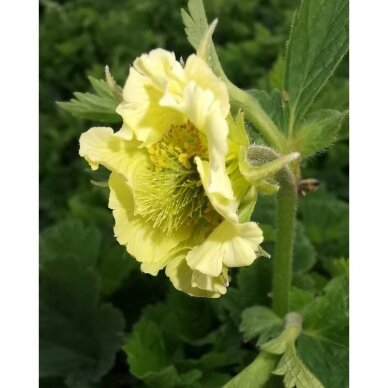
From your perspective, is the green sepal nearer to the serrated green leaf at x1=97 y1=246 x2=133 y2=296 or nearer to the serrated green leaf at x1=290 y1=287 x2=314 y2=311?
the serrated green leaf at x1=290 y1=287 x2=314 y2=311

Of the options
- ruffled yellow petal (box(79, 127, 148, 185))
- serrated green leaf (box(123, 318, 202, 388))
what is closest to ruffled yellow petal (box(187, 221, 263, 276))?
ruffled yellow petal (box(79, 127, 148, 185))

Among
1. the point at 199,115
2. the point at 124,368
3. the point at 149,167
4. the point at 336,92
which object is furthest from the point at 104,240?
the point at 199,115

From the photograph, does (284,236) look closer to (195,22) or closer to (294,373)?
(294,373)

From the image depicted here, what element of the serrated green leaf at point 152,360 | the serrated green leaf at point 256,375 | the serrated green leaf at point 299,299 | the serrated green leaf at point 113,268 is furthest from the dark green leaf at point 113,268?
the serrated green leaf at point 256,375

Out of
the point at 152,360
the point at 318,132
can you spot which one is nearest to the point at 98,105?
the point at 318,132

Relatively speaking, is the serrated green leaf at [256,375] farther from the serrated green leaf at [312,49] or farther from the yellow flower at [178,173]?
the serrated green leaf at [312,49]

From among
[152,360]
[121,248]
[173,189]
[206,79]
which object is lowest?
[152,360]

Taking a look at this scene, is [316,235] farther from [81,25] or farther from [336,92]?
[81,25]
